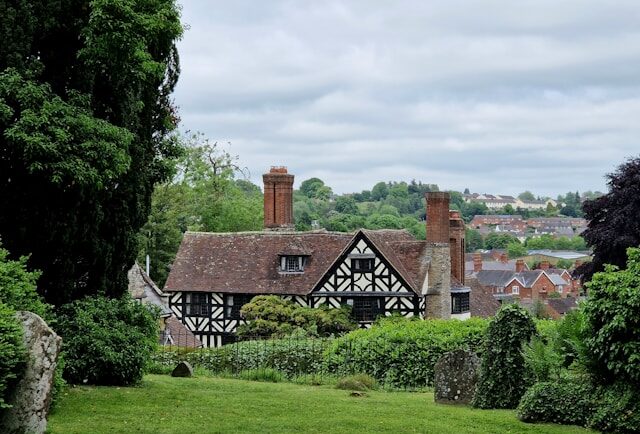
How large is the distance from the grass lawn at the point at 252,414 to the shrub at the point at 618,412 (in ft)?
1.43

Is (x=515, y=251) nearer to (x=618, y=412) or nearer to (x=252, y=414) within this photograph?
(x=618, y=412)

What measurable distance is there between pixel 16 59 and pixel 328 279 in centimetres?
2999

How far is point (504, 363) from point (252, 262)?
31365mm

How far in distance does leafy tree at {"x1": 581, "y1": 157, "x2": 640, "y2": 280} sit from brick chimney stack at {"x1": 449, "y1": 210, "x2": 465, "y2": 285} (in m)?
6.59

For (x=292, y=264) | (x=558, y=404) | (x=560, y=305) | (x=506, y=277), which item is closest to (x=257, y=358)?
(x=558, y=404)

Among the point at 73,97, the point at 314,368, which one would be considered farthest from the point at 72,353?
the point at 314,368

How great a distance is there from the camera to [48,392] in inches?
523

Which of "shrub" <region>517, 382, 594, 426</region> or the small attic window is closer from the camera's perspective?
"shrub" <region>517, 382, 594, 426</region>

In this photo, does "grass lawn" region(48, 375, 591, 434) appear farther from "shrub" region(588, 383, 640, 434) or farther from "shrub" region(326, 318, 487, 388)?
"shrub" region(326, 318, 487, 388)

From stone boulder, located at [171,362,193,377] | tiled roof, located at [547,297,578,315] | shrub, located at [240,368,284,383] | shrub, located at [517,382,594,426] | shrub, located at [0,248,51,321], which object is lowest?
tiled roof, located at [547,297,578,315]

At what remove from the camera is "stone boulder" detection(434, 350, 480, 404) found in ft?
64.9

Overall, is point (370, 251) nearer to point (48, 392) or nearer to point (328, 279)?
point (328, 279)

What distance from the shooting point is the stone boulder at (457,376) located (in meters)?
19.8

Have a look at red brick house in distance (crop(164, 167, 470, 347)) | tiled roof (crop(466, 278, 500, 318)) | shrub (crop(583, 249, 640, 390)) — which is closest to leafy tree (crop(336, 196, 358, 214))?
tiled roof (crop(466, 278, 500, 318))
